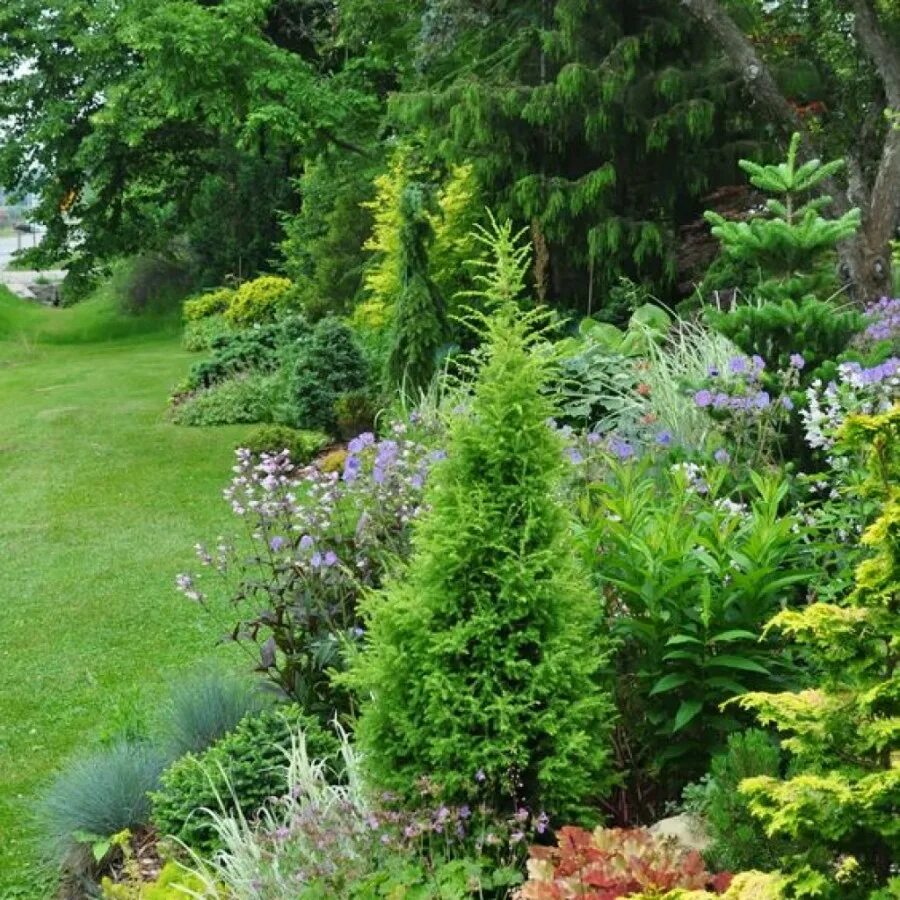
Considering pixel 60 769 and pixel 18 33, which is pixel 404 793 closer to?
pixel 60 769

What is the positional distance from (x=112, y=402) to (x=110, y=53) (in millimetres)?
7481

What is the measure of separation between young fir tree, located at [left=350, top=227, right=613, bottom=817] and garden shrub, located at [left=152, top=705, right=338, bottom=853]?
2.74 ft

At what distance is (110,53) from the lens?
2017cm

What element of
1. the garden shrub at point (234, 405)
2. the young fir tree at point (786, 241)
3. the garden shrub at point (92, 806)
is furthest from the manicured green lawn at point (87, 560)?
the young fir tree at point (786, 241)

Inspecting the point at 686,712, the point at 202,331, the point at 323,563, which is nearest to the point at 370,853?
the point at 686,712

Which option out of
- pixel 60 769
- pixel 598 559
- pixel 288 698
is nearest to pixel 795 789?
pixel 598 559

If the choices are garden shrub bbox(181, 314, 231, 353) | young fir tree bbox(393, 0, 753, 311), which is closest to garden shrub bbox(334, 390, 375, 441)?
young fir tree bbox(393, 0, 753, 311)

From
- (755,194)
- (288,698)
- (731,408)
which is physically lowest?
(288,698)

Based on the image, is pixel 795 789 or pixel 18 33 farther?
pixel 18 33

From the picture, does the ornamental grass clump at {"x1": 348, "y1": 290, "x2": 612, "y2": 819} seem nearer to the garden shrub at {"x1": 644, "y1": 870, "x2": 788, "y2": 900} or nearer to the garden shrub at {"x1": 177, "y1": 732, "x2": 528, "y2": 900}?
the garden shrub at {"x1": 177, "y1": 732, "x2": 528, "y2": 900}

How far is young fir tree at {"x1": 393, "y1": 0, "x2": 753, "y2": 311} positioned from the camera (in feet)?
38.3

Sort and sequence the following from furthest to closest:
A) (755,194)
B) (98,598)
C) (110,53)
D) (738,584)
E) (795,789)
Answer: (110,53) → (755,194) → (98,598) → (738,584) → (795,789)

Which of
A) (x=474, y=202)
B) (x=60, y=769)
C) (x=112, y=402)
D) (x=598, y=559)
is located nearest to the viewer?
(x=598, y=559)

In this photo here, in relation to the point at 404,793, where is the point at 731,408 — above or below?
above
